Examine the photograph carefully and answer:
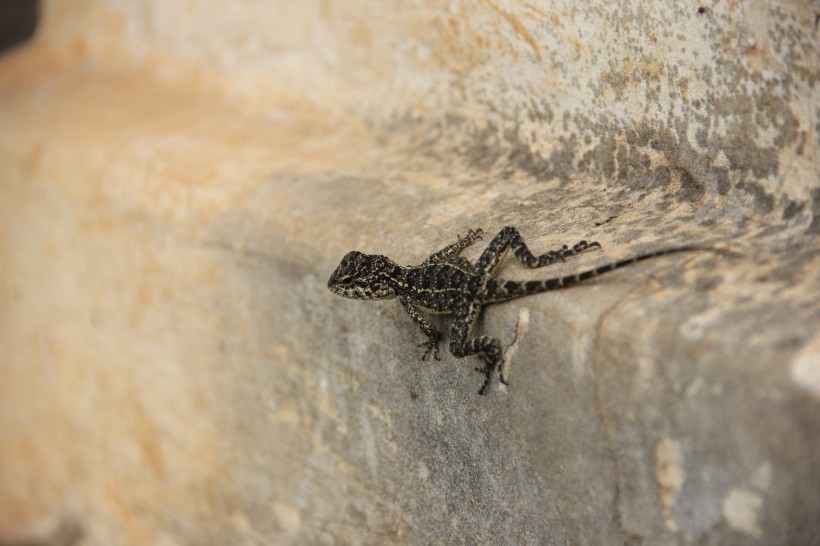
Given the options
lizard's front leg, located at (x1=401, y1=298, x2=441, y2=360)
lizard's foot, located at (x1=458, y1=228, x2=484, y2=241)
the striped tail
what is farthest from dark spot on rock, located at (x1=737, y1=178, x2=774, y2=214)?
lizard's front leg, located at (x1=401, y1=298, x2=441, y2=360)

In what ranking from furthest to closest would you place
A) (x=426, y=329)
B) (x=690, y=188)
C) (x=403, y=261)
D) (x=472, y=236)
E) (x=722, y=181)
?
(x=403, y=261) < (x=472, y=236) < (x=426, y=329) < (x=690, y=188) < (x=722, y=181)

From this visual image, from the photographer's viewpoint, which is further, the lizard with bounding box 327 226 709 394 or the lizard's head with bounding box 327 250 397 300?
the lizard's head with bounding box 327 250 397 300

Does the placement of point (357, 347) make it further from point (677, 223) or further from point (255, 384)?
point (677, 223)

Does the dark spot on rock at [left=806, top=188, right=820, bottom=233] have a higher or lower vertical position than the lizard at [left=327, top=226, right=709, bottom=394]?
higher

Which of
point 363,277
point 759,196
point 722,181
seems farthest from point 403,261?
point 759,196

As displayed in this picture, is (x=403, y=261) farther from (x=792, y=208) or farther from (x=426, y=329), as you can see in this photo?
(x=792, y=208)

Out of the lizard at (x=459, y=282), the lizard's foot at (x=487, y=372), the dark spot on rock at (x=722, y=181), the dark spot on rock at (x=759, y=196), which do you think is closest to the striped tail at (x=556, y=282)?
the lizard at (x=459, y=282)

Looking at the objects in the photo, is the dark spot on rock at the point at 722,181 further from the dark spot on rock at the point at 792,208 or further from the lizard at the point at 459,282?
the lizard at the point at 459,282

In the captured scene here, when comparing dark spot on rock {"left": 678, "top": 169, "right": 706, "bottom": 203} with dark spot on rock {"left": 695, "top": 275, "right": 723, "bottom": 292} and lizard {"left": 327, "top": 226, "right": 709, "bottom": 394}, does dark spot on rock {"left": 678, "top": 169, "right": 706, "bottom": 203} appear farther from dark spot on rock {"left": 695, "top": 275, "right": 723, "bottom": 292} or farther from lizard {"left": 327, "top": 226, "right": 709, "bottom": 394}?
dark spot on rock {"left": 695, "top": 275, "right": 723, "bottom": 292}
